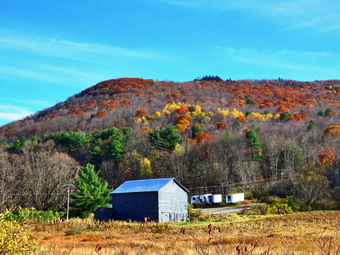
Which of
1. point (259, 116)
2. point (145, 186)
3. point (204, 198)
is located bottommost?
point (204, 198)

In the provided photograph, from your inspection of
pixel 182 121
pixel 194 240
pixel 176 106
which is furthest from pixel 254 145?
pixel 194 240

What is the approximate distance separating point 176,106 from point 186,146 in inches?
1614

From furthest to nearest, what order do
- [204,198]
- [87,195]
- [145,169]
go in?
[145,169] < [204,198] < [87,195]

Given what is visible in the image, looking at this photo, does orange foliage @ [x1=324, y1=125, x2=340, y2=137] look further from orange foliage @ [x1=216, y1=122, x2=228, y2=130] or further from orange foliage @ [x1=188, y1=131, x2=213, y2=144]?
orange foliage @ [x1=216, y1=122, x2=228, y2=130]

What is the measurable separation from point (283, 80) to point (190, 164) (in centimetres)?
12393

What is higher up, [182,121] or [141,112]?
[141,112]

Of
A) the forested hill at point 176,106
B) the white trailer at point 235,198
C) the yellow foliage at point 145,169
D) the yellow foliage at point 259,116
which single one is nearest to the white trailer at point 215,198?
the white trailer at point 235,198

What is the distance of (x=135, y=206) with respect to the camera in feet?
141

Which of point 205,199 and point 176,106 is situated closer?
point 205,199

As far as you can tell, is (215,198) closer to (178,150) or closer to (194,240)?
(178,150)

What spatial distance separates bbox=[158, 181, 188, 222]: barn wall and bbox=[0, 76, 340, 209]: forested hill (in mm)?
13202

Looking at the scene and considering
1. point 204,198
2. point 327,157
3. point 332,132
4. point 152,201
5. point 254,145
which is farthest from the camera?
point 332,132

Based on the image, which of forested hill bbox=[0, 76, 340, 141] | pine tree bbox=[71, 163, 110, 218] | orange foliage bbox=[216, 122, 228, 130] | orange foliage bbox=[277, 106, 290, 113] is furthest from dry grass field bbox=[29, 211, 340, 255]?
orange foliage bbox=[277, 106, 290, 113]

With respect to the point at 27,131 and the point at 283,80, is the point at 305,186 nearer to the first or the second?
the point at 27,131
